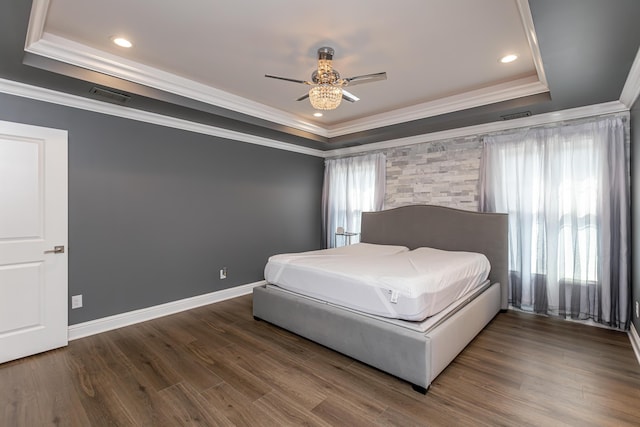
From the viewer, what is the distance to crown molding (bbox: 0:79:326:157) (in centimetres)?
278

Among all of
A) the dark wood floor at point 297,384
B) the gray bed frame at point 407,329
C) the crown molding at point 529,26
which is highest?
the crown molding at point 529,26

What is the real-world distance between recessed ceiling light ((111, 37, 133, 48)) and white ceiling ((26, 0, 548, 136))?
0.16 ft

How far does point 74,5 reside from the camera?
210 centimetres

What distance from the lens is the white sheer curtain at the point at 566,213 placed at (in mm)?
3219

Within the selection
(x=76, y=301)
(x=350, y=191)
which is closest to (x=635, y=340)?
(x=350, y=191)

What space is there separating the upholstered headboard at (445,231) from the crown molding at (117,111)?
A: 2230 mm

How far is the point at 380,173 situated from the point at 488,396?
3.63 m

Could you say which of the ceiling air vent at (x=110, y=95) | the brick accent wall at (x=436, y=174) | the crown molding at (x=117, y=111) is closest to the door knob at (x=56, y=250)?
the crown molding at (x=117, y=111)

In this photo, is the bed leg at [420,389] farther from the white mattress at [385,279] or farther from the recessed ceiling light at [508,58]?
the recessed ceiling light at [508,58]

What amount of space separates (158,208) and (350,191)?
315 centimetres

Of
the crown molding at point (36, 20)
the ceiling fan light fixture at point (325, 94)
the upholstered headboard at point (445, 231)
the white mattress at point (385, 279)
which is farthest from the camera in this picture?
the upholstered headboard at point (445, 231)

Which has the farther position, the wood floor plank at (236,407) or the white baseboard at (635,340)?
the white baseboard at (635,340)

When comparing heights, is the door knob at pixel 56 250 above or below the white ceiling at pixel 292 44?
below

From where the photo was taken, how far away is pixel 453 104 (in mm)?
3805
